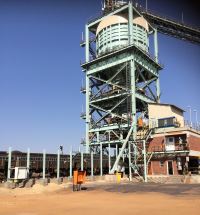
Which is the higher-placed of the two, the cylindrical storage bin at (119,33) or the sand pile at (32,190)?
the cylindrical storage bin at (119,33)

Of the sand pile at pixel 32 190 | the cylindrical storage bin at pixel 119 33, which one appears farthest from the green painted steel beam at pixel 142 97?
the sand pile at pixel 32 190

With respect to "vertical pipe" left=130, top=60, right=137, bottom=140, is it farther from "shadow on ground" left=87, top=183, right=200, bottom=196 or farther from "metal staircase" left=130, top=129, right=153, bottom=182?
"shadow on ground" left=87, top=183, right=200, bottom=196

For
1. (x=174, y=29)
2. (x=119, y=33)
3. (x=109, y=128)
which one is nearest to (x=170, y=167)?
(x=109, y=128)

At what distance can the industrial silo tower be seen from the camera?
46750 millimetres

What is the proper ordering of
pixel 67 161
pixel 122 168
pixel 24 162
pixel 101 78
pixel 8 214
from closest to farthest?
pixel 8 214
pixel 24 162
pixel 67 161
pixel 122 168
pixel 101 78

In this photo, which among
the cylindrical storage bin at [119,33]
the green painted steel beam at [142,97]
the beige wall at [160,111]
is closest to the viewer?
the beige wall at [160,111]

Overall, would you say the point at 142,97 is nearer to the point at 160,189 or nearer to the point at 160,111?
the point at 160,111

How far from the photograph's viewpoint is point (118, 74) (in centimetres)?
5112

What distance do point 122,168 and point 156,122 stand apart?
867 centimetres

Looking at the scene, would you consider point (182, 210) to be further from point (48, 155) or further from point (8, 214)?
point (48, 155)

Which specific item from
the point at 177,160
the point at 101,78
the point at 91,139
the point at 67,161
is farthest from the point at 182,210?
the point at 101,78

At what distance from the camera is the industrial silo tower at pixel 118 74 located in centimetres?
4675

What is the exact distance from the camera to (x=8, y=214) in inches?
491

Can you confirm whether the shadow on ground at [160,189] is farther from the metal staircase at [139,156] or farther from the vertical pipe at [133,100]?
the vertical pipe at [133,100]
